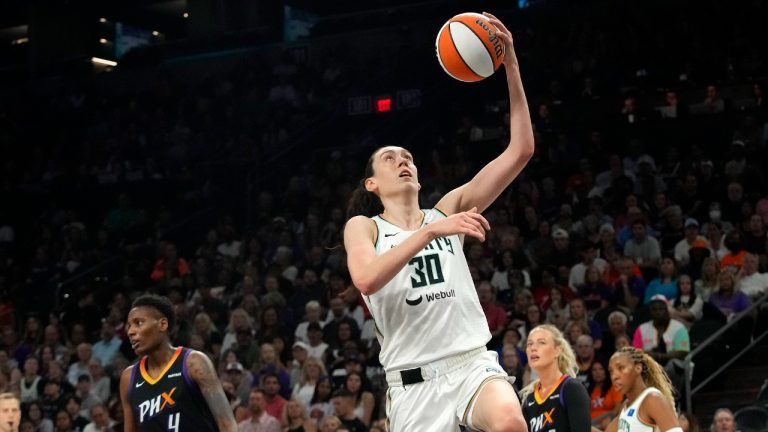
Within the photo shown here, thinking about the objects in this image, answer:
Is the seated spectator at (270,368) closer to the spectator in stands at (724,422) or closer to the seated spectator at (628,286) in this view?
the seated spectator at (628,286)

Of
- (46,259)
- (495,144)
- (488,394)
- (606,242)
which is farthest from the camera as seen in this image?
(46,259)

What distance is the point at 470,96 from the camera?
19141 mm

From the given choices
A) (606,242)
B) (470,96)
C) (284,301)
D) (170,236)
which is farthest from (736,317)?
(170,236)

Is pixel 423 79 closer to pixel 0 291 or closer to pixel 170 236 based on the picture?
pixel 170 236

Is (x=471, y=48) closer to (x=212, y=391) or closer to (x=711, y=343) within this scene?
(x=212, y=391)

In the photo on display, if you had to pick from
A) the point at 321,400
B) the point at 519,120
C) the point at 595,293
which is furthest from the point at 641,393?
the point at 321,400

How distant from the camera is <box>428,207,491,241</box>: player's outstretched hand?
4625 millimetres

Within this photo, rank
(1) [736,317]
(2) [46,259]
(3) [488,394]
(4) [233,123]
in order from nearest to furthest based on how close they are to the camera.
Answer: (3) [488,394]
(1) [736,317]
(2) [46,259]
(4) [233,123]

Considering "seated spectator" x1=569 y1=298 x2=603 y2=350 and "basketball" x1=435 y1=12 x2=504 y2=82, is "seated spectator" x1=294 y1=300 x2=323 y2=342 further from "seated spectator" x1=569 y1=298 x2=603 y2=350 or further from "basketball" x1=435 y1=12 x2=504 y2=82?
"basketball" x1=435 y1=12 x2=504 y2=82

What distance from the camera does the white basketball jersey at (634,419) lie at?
23.7 ft

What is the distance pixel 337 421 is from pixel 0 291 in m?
9.04

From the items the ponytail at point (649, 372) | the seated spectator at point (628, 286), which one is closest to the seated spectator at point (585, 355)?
the seated spectator at point (628, 286)

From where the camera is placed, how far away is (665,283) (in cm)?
1177

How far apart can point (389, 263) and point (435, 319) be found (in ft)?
1.81
